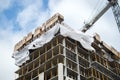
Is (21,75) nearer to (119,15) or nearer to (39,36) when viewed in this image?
(39,36)

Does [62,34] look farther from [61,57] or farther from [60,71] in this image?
[60,71]

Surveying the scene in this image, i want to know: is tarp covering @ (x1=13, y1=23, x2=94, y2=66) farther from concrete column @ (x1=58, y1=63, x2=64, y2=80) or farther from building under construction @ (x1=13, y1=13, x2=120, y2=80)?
concrete column @ (x1=58, y1=63, x2=64, y2=80)

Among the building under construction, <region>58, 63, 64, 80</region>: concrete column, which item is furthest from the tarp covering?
<region>58, 63, 64, 80</region>: concrete column

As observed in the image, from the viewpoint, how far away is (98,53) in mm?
67438

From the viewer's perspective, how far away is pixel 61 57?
184 ft

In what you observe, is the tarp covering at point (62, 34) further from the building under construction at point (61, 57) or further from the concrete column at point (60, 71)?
the concrete column at point (60, 71)

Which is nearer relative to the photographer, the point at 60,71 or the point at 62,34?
the point at 60,71

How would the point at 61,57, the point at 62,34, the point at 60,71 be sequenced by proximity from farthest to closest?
1. the point at 62,34
2. the point at 61,57
3. the point at 60,71

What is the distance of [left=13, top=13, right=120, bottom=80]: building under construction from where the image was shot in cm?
5647

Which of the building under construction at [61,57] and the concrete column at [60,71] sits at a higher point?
the building under construction at [61,57]

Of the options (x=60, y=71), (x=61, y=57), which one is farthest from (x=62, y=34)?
(x=60, y=71)

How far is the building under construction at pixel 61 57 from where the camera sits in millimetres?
56469

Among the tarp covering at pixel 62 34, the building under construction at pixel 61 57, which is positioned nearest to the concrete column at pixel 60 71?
the building under construction at pixel 61 57

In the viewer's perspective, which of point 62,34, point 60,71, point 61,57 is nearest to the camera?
point 60,71
